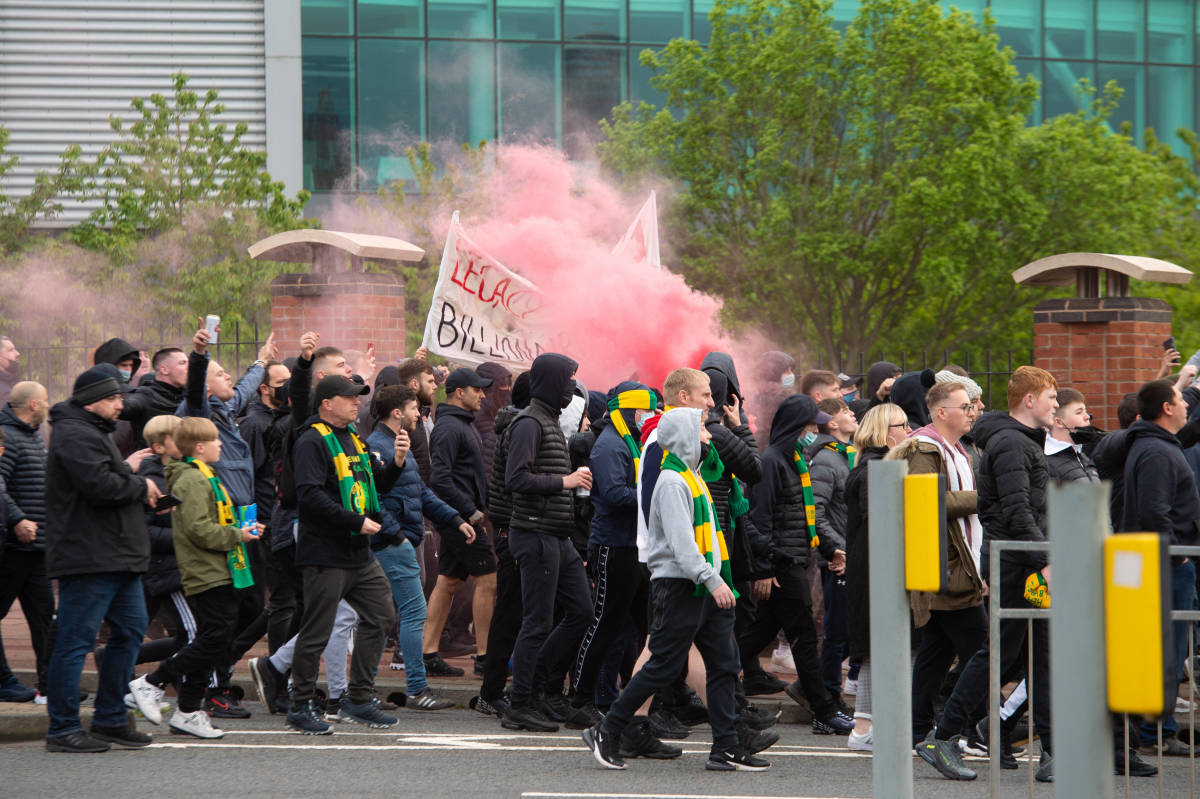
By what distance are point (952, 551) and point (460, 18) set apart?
25.3 meters

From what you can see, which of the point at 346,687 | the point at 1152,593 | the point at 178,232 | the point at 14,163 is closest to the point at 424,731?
the point at 346,687

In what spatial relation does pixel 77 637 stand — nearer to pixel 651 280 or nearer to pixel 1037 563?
pixel 1037 563

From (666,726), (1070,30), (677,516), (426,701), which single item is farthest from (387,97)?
(677,516)

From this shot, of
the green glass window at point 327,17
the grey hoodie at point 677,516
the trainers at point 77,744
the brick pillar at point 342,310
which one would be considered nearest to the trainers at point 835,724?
the grey hoodie at point 677,516

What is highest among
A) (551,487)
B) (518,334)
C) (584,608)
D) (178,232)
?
(178,232)

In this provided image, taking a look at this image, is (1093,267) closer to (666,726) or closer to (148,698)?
(666,726)

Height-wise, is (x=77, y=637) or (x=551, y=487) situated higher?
(x=551, y=487)

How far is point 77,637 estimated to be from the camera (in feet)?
24.5

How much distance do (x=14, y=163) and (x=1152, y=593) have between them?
23.9 meters

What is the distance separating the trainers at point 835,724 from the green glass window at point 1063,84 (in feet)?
84.8

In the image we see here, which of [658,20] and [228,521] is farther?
[658,20]

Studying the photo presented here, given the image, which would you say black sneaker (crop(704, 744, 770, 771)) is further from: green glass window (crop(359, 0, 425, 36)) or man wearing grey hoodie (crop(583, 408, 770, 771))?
green glass window (crop(359, 0, 425, 36))

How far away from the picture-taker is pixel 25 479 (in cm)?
870

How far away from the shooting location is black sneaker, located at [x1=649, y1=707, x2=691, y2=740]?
848cm
